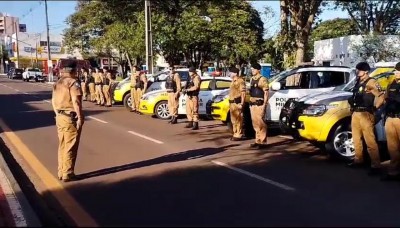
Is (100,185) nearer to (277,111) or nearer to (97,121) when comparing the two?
(277,111)

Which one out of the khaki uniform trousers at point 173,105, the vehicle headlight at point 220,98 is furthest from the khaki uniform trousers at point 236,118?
the khaki uniform trousers at point 173,105

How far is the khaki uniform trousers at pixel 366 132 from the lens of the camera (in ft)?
26.7

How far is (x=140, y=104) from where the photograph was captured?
16953 mm

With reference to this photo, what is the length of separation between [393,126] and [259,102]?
124 inches

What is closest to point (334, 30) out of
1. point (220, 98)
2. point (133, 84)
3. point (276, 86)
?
point (133, 84)

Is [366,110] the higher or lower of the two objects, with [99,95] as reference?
higher

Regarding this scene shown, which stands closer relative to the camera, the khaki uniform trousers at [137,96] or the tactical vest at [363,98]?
the tactical vest at [363,98]

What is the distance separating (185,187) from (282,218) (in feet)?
5.85

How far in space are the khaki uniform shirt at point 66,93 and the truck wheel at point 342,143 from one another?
443 cm

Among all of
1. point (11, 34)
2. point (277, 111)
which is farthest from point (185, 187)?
point (11, 34)

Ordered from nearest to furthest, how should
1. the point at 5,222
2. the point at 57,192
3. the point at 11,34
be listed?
the point at 5,222 < the point at 57,192 < the point at 11,34

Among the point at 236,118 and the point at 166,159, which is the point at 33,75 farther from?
the point at 166,159

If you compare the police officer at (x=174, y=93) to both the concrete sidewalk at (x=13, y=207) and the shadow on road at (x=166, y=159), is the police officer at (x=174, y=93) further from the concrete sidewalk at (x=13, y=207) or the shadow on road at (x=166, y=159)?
the concrete sidewalk at (x=13, y=207)

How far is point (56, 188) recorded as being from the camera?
7000 millimetres
